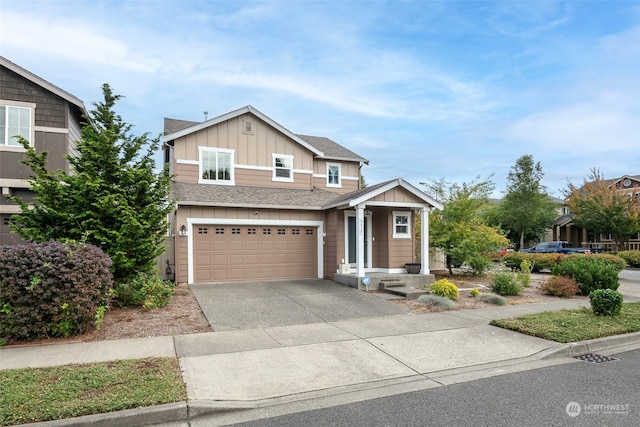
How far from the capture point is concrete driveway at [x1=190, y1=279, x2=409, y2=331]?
8.66 metres

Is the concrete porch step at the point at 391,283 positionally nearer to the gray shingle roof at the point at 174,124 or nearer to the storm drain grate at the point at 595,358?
the storm drain grate at the point at 595,358

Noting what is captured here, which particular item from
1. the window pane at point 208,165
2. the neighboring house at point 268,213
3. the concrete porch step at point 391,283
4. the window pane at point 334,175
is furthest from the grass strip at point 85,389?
the window pane at point 334,175

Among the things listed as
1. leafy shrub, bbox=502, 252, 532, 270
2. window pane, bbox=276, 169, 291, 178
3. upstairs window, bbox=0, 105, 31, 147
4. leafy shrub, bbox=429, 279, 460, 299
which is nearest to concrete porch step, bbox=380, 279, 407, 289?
leafy shrub, bbox=429, 279, 460, 299

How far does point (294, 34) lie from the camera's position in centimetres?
1259

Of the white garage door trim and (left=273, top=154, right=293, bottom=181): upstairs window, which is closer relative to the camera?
the white garage door trim

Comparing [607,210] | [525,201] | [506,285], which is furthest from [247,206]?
[525,201]

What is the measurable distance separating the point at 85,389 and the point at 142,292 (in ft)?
17.2

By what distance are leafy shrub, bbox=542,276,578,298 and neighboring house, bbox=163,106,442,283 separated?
3.98 m

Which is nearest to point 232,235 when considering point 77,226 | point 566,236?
point 77,226

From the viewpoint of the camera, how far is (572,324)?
7941mm

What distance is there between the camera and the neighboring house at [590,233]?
35469 mm

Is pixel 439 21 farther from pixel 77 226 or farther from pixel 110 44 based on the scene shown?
pixel 77 226

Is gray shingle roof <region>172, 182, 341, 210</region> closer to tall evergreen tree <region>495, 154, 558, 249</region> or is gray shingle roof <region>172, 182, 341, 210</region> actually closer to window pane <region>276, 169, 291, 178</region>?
window pane <region>276, 169, 291, 178</region>

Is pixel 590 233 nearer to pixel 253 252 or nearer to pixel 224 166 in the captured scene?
pixel 253 252
